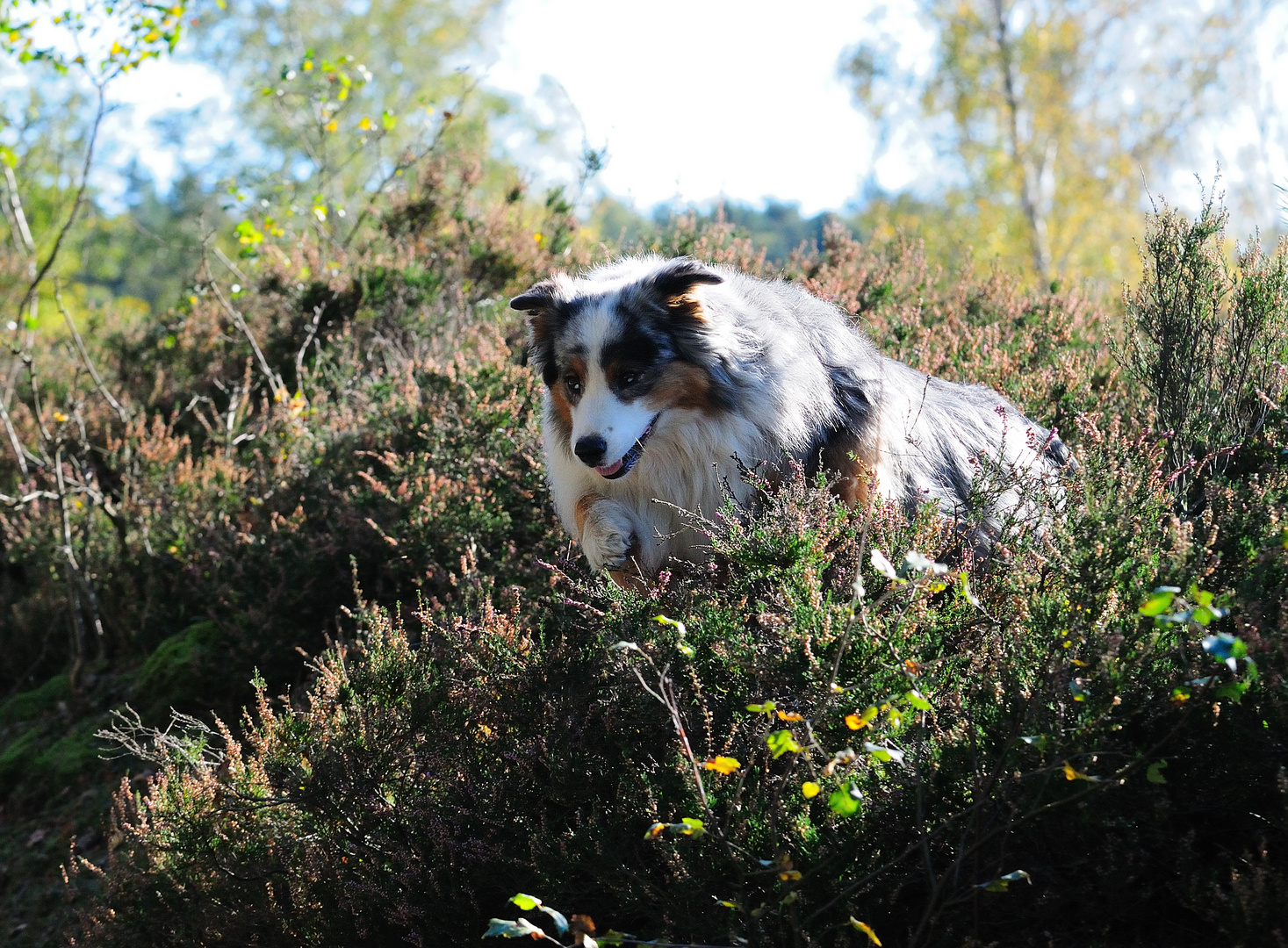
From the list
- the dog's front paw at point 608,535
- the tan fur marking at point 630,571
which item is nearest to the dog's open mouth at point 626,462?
the dog's front paw at point 608,535

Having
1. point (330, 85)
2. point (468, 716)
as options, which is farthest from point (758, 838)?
point (330, 85)

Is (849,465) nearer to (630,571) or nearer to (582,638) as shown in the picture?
(630,571)

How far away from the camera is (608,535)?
419cm

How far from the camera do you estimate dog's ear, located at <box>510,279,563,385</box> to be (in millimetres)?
4309

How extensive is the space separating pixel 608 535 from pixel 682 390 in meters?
0.65

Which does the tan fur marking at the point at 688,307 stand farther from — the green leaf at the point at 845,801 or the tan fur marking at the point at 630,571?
the green leaf at the point at 845,801

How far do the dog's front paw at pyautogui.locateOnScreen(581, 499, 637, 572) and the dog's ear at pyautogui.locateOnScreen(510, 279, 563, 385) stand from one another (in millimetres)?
584

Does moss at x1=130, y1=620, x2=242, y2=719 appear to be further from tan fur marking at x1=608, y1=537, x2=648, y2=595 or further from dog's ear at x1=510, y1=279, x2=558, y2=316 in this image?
dog's ear at x1=510, y1=279, x2=558, y2=316

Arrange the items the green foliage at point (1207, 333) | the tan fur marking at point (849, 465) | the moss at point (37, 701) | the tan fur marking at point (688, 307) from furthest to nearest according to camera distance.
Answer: the moss at point (37, 701) < the green foliage at point (1207, 333) < the tan fur marking at point (688, 307) < the tan fur marking at point (849, 465)

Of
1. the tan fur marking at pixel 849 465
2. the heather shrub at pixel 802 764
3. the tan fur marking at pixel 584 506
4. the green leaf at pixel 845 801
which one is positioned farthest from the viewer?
the tan fur marking at pixel 584 506

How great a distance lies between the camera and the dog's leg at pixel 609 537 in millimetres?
4176

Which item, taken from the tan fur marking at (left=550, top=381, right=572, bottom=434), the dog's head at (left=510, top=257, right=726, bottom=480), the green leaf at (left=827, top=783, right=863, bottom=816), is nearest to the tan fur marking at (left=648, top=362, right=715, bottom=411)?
the dog's head at (left=510, top=257, right=726, bottom=480)

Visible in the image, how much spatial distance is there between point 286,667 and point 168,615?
1440 millimetres

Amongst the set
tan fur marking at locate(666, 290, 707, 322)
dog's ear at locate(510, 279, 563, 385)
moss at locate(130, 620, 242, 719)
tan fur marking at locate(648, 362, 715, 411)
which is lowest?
moss at locate(130, 620, 242, 719)
